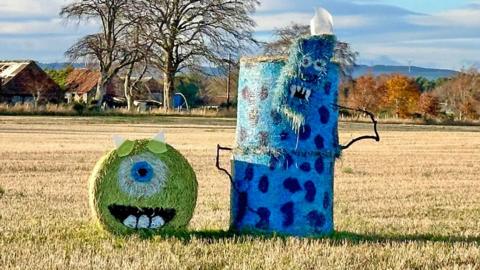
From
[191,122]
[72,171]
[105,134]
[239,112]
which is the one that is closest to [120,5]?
[191,122]

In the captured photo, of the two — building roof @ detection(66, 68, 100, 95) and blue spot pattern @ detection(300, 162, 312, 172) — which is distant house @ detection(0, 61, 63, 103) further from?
blue spot pattern @ detection(300, 162, 312, 172)

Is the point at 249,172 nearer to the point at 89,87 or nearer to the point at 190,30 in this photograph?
the point at 190,30

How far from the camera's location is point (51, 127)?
138 feet

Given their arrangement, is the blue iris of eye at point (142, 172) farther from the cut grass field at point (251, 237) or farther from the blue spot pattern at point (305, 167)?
the blue spot pattern at point (305, 167)

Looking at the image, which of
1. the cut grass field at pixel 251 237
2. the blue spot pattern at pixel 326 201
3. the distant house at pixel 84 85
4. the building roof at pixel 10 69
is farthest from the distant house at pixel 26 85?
the blue spot pattern at pixel 326 201

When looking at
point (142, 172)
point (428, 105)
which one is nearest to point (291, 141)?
point (142, 172)

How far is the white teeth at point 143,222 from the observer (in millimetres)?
9203

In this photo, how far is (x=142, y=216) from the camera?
9203mm

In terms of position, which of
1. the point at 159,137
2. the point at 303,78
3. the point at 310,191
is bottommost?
the point at 310,191

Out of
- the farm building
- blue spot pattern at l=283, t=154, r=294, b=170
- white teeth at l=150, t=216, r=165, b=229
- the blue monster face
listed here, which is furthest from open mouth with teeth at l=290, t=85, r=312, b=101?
the farm building

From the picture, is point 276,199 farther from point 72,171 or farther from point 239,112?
point 72,171

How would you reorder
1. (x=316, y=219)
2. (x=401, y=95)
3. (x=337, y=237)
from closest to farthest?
(x=316, y=219), (x=337, y=237), (x=401, y=95)

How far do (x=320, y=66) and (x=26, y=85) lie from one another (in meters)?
66.8

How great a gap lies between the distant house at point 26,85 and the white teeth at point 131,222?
208ft
